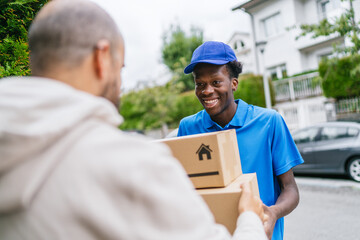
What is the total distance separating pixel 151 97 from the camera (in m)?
20.2

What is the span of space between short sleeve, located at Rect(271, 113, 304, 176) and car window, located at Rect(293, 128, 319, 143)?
22.7 ft

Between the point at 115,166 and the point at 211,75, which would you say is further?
the point at 211,75

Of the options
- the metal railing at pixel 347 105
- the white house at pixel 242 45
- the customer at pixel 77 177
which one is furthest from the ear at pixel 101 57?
the white house at pixel 242 45

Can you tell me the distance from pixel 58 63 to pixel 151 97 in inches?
768

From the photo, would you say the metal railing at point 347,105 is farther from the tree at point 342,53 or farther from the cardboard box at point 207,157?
the cardboard box at point 207,157

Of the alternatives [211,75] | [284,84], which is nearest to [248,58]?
[284,84]

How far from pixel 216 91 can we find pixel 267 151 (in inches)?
19.8

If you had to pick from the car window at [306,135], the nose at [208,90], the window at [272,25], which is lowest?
the car window at [306,135]

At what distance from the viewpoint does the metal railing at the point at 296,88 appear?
1528 centimetres

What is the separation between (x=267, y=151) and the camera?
1.87 meters

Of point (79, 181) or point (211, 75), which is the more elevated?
point (211, 75)

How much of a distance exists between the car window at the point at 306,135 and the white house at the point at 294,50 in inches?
247

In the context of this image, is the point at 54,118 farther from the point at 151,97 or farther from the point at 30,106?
the point at 151,97

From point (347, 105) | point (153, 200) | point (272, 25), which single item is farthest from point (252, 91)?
point (153, 200)
